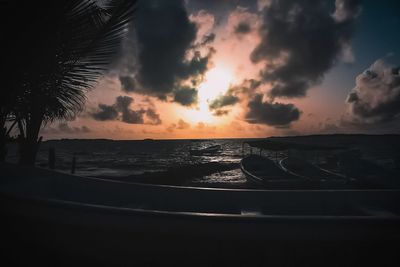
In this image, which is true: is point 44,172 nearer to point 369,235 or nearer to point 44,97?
point 44,97

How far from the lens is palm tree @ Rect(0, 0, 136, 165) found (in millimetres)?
3607

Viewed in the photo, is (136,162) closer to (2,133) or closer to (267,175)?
(267,175)

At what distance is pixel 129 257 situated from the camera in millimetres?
3385

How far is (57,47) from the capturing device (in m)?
4.04

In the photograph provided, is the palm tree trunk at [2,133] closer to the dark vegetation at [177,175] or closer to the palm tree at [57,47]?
→ the palm tree at [57,47]

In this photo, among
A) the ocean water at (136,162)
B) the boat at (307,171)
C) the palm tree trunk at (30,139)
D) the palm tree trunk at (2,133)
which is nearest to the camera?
the palm tree trunk at (2,133)

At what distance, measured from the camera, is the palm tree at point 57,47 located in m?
3.61

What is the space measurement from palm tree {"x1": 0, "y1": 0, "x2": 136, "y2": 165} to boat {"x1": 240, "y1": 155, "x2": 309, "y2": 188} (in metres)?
9.34

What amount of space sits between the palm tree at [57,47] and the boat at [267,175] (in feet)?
30.6

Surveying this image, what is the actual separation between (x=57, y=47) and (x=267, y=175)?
13.1m

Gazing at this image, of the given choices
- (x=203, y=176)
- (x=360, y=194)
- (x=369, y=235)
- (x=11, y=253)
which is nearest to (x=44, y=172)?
(x=11, y=253)

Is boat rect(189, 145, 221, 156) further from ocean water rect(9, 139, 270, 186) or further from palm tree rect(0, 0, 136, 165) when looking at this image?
palm tree rect(0, 0, 136, 165)

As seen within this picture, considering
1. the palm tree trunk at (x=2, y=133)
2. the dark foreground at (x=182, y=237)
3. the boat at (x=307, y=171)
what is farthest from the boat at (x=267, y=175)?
the palm tree trunk at (x=2, y=133)

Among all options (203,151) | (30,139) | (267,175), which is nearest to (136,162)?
(203,151)
